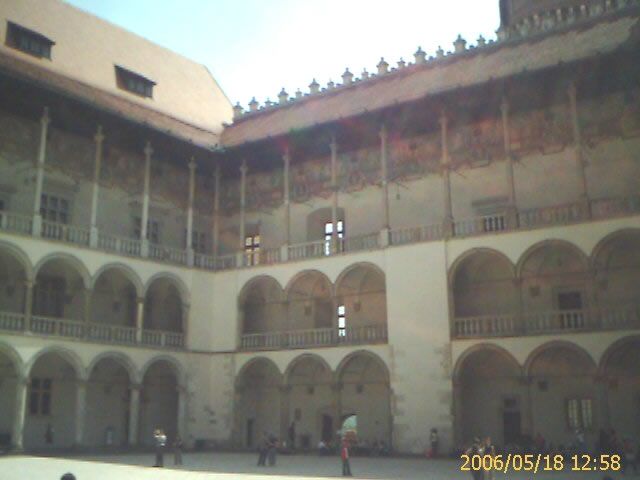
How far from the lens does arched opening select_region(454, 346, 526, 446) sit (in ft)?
77.3

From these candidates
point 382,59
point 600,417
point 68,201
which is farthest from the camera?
point 382,59

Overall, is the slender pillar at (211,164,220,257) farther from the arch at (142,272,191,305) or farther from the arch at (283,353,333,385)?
the arch at (283,353,333,385)

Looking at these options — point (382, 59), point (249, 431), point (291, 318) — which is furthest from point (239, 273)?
point (382, 59)

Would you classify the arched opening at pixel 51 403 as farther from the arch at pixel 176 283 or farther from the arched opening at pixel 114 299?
the arch at pixel 176 283

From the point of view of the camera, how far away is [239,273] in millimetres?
28594

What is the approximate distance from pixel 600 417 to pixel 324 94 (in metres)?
17.7

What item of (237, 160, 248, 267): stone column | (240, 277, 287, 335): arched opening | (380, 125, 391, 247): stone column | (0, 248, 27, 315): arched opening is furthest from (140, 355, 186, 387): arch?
(380, 125, 391, 247): stone column

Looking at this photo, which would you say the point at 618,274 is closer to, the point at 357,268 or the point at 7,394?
the point at 357,268

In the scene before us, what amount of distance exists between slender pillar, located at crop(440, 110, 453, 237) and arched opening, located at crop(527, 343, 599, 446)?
16.6 feet

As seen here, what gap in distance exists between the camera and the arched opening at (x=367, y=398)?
26.0 m

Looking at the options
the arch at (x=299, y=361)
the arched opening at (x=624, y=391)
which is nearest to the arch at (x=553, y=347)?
the arched opening at (x=624, y=391)

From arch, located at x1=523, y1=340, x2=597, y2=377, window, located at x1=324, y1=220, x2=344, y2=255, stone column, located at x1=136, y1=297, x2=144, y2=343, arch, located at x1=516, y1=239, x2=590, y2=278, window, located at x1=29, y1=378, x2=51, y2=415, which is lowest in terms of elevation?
window, located at x1=29, y1=378, x2=51, y2=415

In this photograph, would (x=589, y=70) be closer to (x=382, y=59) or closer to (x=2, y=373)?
(x=382, y=59)

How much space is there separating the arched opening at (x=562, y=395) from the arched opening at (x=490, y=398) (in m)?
0.69
